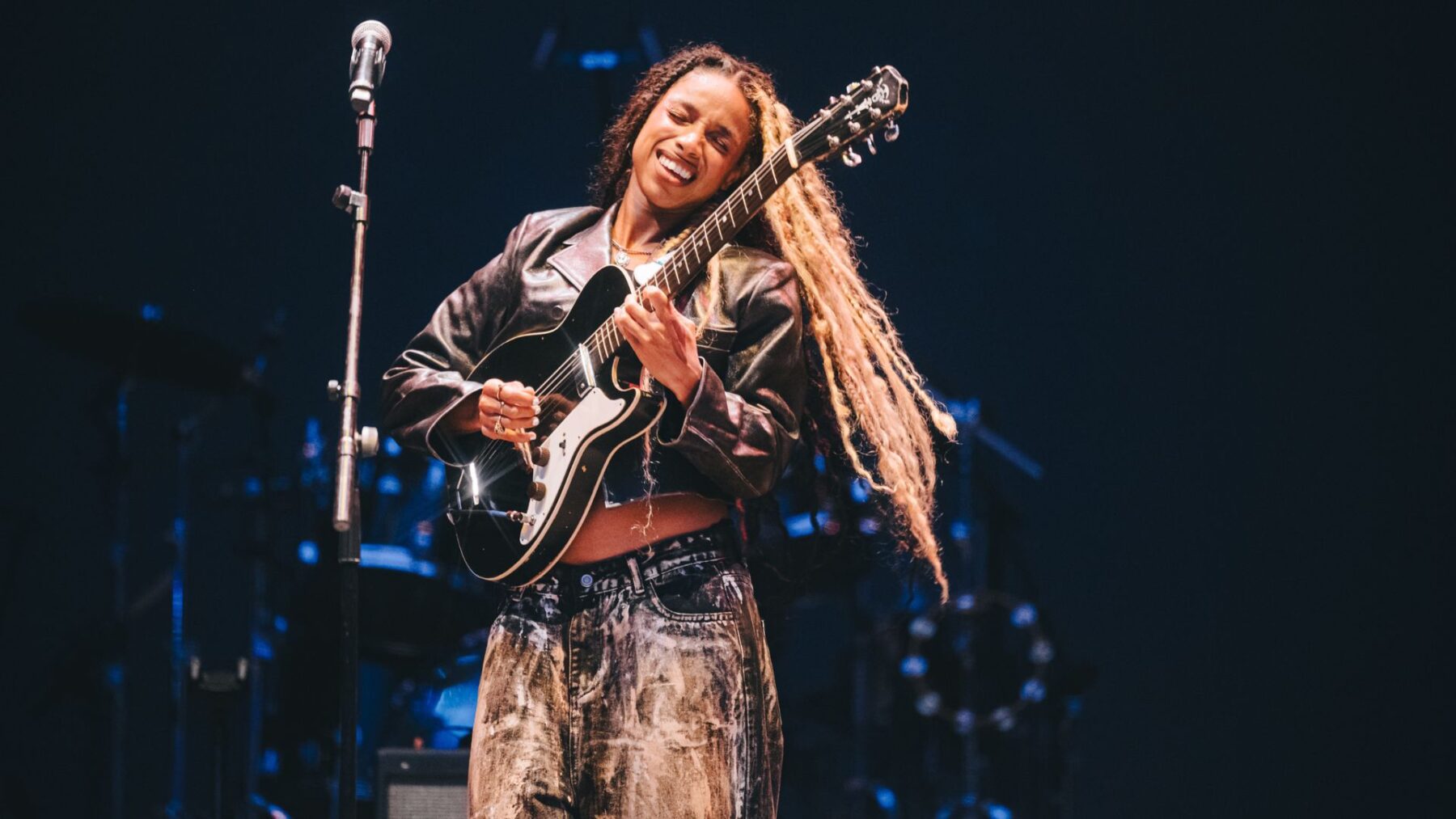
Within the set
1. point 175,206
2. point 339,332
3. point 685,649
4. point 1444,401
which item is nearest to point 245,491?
point 339,332

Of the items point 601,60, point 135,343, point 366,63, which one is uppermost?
point 601,60

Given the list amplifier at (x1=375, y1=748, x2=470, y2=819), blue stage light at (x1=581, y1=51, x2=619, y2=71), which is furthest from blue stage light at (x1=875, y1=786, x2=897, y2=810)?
blue stage light at (x1=581, y1=51, x2=619, y2=71)

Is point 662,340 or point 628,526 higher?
point 662,340

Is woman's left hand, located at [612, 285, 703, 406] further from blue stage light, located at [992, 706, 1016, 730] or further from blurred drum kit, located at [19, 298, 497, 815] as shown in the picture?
blue stage light, located at [992, 706, 1016, 730]

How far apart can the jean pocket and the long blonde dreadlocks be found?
0.40 metres

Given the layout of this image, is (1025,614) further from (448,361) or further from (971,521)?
(448,361)

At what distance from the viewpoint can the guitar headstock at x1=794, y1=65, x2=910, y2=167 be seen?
7.87 ft

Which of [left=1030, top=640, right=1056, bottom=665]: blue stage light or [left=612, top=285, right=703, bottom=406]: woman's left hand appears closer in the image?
[left=612, top=285, right=703, bottom=406]: woman's left hand

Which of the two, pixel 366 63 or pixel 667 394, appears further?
pixel 366 63

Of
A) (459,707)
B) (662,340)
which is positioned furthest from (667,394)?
(459,707)

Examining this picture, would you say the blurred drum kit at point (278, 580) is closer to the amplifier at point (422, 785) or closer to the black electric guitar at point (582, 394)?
the amplifier at point (422, 785)

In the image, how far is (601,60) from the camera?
17.9ft

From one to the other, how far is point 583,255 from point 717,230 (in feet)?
1.06

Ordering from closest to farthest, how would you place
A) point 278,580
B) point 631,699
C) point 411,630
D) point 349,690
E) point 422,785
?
point 349,690
point 631,699
point 422,785
point 411,630
point 278,580
